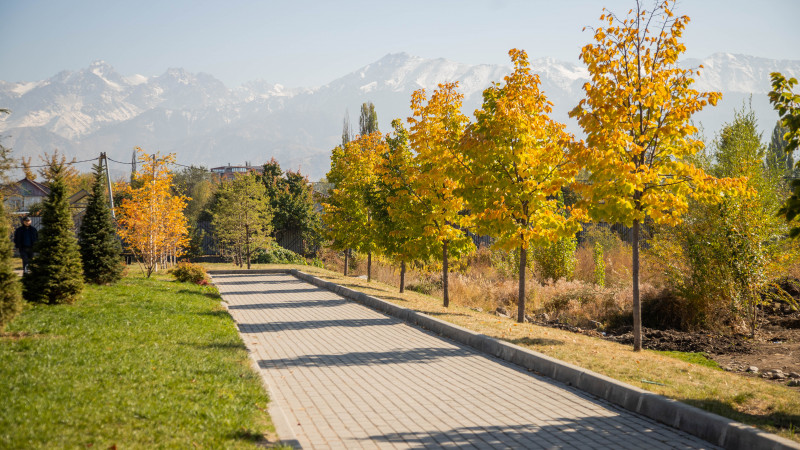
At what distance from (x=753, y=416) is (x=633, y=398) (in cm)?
121

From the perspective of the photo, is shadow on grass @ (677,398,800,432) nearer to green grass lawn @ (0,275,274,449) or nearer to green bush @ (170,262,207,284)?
green grass lawn @ (0,275,274,449)

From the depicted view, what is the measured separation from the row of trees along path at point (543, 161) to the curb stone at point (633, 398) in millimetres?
2548

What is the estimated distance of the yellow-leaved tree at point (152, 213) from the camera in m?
20.1

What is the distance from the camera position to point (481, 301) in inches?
733

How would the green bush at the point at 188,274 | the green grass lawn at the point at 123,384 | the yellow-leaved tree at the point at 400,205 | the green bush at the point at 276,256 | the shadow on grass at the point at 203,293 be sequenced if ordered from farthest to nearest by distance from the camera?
the green bush at the point at 276,256
the green bush at the point at 188,274
the yellow-leaved tree at the point at 400,205
the shadow on grass at the point at 203,293
the green grass lawn at the point at 123,384

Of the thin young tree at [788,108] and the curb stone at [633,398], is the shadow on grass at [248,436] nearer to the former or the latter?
the curb stone at [633,398]

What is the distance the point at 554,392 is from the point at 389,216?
1046 cm

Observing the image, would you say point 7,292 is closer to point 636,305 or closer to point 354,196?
point 636,305

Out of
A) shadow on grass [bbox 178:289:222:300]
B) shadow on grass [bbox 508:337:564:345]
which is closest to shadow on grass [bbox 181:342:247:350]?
shadow on grass [bbox 508:337:564:345]

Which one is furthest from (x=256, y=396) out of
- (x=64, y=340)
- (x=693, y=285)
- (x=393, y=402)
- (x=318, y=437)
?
(x=693, y=285)

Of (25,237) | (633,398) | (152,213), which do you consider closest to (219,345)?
(633,398)

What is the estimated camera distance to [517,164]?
12.4 m

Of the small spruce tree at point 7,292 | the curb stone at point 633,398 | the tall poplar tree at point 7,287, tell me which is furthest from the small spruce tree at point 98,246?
the curb stone at point 633,398

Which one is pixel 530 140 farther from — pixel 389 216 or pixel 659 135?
pixel 389 216
